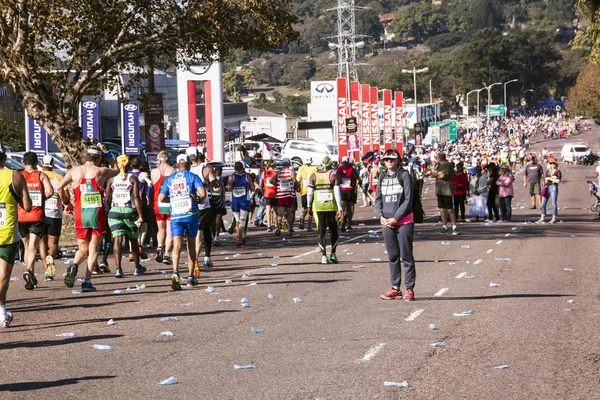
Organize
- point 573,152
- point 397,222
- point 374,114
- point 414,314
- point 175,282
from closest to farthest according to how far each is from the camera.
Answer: point 414,314 → point 397,222 → point 175,282 → point 374,114 → point 573,152

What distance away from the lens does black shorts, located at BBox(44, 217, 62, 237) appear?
1652 centimetres

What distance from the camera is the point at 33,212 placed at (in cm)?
1491

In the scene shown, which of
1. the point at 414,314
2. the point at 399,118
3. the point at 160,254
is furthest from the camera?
the point at 399,118

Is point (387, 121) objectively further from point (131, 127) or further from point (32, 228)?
point (32, 228)

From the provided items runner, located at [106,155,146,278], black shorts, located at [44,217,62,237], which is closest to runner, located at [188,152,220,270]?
runner, located at [106,155,146,278]

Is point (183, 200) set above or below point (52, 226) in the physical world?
above

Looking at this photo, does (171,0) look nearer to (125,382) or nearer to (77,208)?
(77,208)

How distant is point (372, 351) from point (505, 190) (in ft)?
67.6

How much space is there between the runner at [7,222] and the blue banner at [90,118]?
2188cm

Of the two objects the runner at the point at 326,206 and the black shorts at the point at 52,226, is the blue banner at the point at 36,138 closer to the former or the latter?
the black shorts at the point at 52,226

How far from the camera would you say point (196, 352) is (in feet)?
31.1

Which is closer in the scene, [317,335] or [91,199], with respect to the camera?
[317,335]

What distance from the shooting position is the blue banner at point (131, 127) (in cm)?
3269

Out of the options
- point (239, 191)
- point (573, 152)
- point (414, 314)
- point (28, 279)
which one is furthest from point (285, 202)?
point (573, 152)
